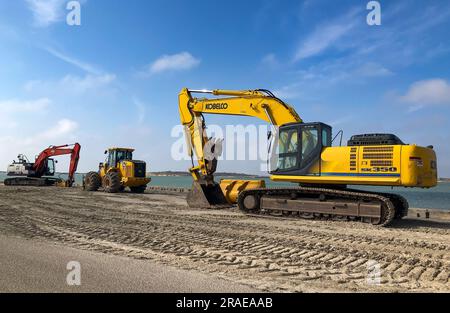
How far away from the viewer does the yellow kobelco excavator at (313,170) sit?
1064cm

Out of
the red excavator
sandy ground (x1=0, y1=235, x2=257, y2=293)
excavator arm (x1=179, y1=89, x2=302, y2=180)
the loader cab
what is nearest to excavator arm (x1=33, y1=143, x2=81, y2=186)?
the red excavator

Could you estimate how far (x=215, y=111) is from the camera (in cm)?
1508

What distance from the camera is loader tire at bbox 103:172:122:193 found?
24431 mm

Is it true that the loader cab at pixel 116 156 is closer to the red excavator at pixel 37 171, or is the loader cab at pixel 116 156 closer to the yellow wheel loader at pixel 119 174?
the yellow wheel loader at pixel 119 174

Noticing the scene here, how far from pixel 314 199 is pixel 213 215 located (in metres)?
3.44

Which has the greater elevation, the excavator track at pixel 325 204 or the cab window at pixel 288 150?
the cab window at pixel 288 150

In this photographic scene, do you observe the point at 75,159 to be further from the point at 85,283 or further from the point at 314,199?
the point at 85,283

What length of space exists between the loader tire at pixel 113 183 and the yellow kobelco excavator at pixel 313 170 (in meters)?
10.9

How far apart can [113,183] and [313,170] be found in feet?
53.2

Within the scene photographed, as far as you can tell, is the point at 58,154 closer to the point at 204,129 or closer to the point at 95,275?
the point at 204,129

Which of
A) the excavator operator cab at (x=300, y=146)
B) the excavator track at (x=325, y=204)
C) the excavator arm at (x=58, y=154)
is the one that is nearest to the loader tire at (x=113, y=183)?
the excavator arm at (x=58, y=154)

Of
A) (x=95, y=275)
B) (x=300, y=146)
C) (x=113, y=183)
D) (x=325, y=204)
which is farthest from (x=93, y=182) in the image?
(x=95, y=275)
